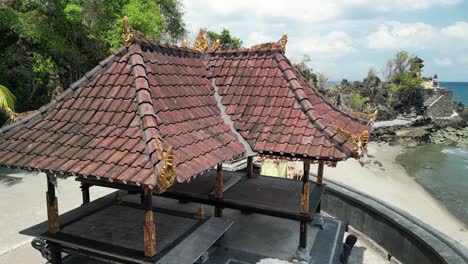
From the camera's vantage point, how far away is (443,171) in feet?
105

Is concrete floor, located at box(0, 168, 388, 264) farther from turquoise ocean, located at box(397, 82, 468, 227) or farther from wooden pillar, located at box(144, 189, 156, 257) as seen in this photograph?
turquoise ocean, located at box(397, 82, 468, 227)

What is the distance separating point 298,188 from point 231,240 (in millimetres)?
2576

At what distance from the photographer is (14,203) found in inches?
575

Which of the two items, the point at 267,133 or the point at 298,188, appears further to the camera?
the point at 298,188

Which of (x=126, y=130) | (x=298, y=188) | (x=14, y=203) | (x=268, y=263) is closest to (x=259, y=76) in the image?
(x=298, y=188)

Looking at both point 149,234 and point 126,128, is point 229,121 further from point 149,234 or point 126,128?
point 149,234

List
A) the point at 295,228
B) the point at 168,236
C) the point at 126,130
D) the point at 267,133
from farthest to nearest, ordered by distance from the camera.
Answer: the point at 295,228 → the point at 267,133 → the point at 168,236 → the point at 126,130

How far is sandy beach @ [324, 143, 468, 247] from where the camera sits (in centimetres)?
1989

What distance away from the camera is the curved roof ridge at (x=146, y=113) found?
17.3 feet

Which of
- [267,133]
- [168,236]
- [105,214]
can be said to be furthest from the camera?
[105,214]

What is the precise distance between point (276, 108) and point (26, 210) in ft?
38.8

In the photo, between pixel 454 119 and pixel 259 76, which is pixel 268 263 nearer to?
pixel 259 76

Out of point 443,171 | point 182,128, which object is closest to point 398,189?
point 443,171

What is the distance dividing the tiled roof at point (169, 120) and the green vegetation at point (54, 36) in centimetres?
1491
